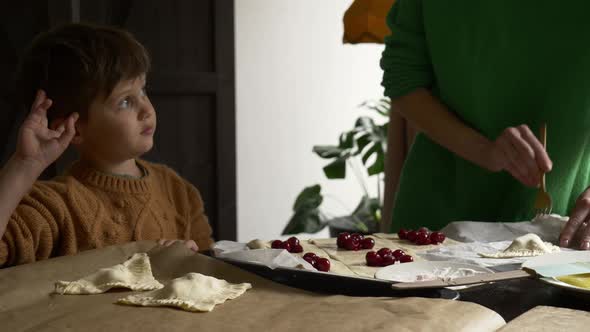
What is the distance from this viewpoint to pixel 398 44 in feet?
5.61

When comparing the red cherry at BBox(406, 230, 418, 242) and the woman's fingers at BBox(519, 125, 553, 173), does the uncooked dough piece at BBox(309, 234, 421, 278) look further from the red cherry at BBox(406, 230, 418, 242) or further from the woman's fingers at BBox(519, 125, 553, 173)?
the woman's fingers at BBox(519, 125, 553, 173)

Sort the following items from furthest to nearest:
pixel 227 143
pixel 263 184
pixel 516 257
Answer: pixel 263 184
pixel 227 143
pixel 516 257

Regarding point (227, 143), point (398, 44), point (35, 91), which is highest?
point (398, 44)

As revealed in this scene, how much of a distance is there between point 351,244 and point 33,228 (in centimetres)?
52

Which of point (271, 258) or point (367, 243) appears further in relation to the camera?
point (367, 243)

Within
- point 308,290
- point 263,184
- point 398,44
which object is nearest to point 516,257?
point 308,290

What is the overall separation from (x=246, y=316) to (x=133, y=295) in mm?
145

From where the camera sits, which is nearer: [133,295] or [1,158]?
[133,295]

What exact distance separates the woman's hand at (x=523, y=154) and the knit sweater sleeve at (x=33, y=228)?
2.68 feet

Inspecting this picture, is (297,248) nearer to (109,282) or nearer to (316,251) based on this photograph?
(316,251)

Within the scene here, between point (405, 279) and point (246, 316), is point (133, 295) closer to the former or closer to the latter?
point (246, 316)

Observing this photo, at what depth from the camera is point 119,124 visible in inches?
57.4

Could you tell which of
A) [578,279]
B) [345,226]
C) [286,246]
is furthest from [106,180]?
[345,226]

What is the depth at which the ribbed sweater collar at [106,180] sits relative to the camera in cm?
149
